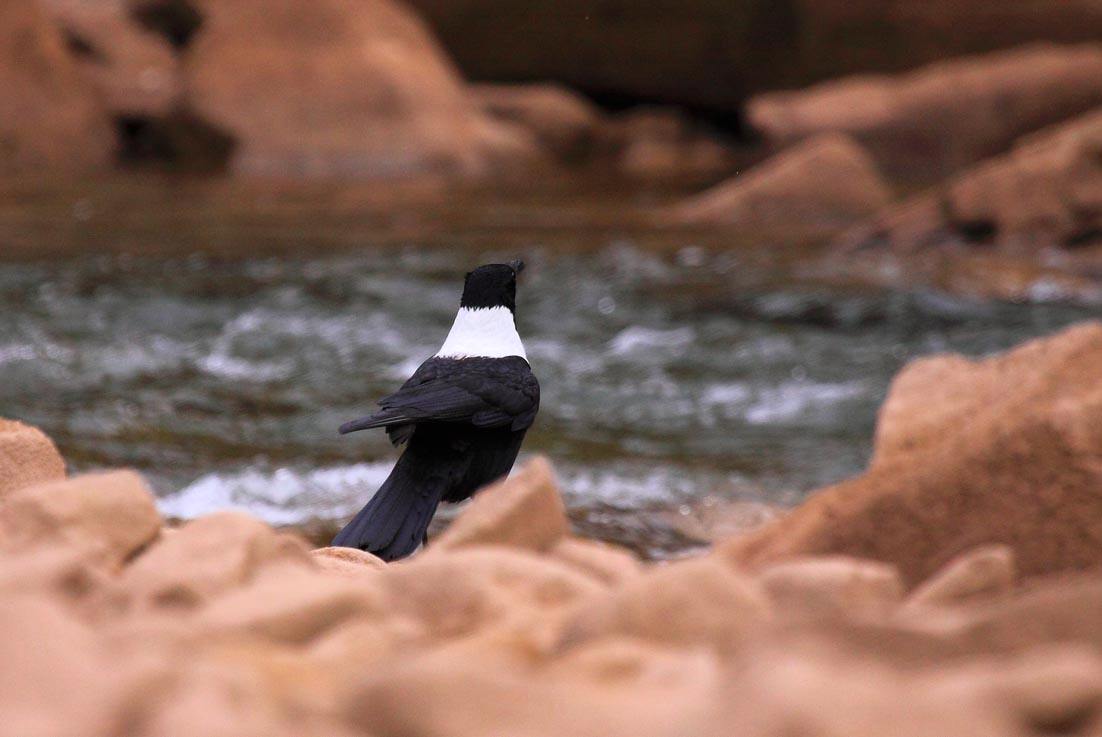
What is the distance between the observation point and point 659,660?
1.85m

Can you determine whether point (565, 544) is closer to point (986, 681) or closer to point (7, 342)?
point (986, 681)

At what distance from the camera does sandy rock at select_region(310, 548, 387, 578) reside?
3.04m

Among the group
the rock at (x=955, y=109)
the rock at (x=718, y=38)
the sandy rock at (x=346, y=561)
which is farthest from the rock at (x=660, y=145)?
the sandy rock at (x=346, y=561)

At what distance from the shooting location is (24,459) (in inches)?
134

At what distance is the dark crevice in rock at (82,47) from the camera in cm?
1744

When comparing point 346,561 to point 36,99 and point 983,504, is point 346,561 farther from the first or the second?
point 36,99

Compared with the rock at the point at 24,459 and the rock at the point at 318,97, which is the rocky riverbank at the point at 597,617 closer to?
the rock at the point at 24,459

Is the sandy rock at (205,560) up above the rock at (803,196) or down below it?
below

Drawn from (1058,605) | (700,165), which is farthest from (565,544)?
(700,165)

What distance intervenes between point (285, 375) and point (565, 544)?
515 cm

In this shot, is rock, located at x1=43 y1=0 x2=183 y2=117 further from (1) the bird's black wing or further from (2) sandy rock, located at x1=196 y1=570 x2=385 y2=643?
(2) sandy rock, located at x1=196 y1=570 x2=385 y2=643

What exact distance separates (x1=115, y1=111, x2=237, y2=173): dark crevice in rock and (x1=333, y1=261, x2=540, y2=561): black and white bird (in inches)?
501

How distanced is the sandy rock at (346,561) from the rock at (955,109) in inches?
532

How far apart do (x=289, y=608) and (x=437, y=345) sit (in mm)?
6147
